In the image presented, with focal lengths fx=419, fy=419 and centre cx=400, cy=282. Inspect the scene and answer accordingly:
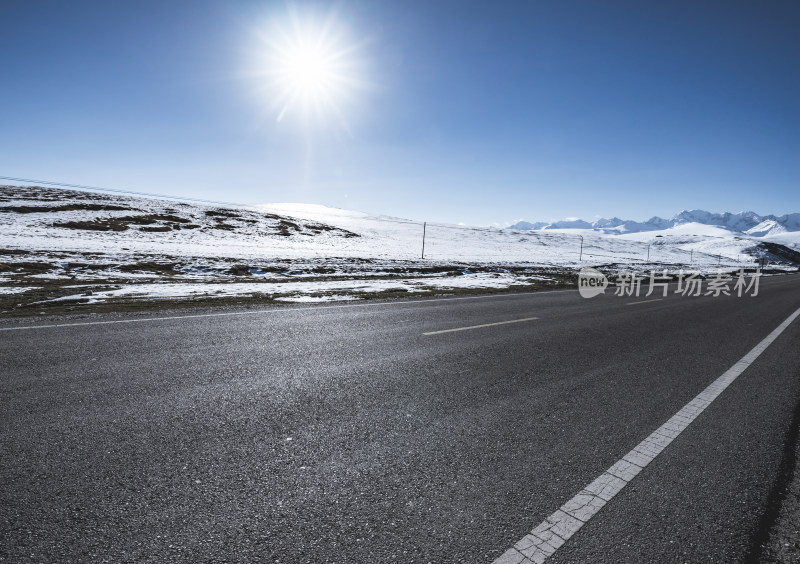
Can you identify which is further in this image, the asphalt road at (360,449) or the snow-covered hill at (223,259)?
the snow-covered hill at (223,259)

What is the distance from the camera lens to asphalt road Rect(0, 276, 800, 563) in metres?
2.17

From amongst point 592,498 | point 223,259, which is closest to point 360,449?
point 592,498

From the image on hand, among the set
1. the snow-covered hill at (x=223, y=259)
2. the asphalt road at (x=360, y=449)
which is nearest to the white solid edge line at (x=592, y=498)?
the asphalt road at (x=360, y=449)

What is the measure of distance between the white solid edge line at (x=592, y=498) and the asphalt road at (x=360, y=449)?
54 millimetres

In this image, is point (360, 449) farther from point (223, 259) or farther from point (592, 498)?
point (223, 259)

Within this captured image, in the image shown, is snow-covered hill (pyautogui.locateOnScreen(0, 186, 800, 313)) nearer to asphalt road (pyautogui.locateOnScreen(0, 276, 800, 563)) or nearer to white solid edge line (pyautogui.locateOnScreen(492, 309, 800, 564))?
asphalt road (pyautogui.locateOnScreen(0, 276, 800, 563))

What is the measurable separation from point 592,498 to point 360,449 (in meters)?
1.58

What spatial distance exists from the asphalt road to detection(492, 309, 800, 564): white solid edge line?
0.05m

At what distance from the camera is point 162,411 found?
11.9 ft

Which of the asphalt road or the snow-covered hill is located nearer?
the asphalt road

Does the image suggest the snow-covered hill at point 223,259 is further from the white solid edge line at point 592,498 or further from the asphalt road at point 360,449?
the white solid edge line at point 592,498

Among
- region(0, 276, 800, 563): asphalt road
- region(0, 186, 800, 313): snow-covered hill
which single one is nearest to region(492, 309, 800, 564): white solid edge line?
region(0, 276, 800, 563): asphalt road

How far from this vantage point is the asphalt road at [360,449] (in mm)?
2174

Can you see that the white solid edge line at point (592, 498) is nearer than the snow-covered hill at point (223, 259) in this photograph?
Yes
